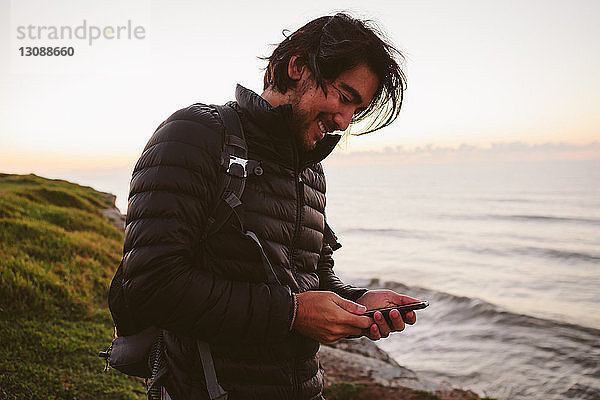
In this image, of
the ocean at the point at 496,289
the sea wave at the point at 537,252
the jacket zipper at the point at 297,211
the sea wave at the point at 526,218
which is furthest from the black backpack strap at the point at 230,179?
the sea wave at the point at 526,218

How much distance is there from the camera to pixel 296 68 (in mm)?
2176

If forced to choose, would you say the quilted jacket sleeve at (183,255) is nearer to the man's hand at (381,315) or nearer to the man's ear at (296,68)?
the man's hand at (381,315)

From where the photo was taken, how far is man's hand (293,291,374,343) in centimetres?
179

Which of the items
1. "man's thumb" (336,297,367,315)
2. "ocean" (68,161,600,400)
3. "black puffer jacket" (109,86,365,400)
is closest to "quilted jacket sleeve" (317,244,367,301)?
"black puffer jacket" (109,86,365,400)

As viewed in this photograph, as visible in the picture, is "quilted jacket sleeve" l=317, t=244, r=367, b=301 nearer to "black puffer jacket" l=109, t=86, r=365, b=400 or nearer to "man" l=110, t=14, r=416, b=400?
"man" l=110, t=14, r=416, b=400

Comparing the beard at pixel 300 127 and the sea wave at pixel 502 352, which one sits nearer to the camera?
the beard at pixel 300 127

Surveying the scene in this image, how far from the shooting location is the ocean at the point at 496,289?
10336mm

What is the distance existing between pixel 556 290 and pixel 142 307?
1958 centimetres

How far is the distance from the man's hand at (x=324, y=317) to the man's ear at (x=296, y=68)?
983 mm

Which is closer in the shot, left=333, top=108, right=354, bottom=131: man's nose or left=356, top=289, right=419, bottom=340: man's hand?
left=356, top=289, right=419, bottom=340: man's hand

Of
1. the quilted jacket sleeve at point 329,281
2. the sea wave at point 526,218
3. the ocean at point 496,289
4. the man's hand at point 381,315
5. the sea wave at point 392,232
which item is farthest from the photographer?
the sea wave at point 526,218

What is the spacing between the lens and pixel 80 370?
5.14 m

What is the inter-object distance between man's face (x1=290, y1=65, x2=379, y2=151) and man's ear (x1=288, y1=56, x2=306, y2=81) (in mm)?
19

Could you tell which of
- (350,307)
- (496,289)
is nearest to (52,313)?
(350,307)
